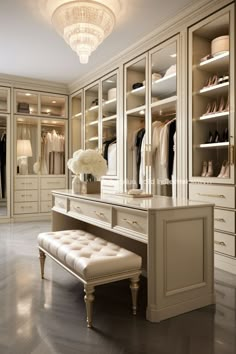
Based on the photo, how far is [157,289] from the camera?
6.41 feet

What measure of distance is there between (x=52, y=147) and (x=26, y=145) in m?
0.56

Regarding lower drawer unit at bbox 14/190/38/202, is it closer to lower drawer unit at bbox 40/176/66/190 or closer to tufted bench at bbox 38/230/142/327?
lower drawer unit at bbox 40/176/66/190

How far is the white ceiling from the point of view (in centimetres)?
330

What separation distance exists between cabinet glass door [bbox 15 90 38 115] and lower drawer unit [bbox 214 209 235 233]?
449 centimetres

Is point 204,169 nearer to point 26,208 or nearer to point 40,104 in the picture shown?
point 26,208

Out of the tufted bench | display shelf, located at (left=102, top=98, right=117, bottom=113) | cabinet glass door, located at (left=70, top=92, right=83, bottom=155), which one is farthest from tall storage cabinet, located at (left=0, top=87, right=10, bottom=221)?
the tufted bench

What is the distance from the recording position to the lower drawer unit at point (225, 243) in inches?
117

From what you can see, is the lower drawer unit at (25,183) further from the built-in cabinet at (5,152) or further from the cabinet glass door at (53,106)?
the cabinet glass door at (53,106)

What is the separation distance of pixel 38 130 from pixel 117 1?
12.0ft

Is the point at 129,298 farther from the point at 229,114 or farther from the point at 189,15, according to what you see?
the point at 189,15

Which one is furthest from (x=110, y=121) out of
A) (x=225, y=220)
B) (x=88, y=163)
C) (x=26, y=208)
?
(x=225, y=220)

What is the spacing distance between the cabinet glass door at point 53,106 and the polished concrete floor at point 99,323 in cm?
427

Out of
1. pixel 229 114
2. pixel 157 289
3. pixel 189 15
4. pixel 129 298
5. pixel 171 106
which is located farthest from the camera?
pixel 171 106

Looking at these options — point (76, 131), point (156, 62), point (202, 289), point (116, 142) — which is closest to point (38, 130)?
point (76, 131)
